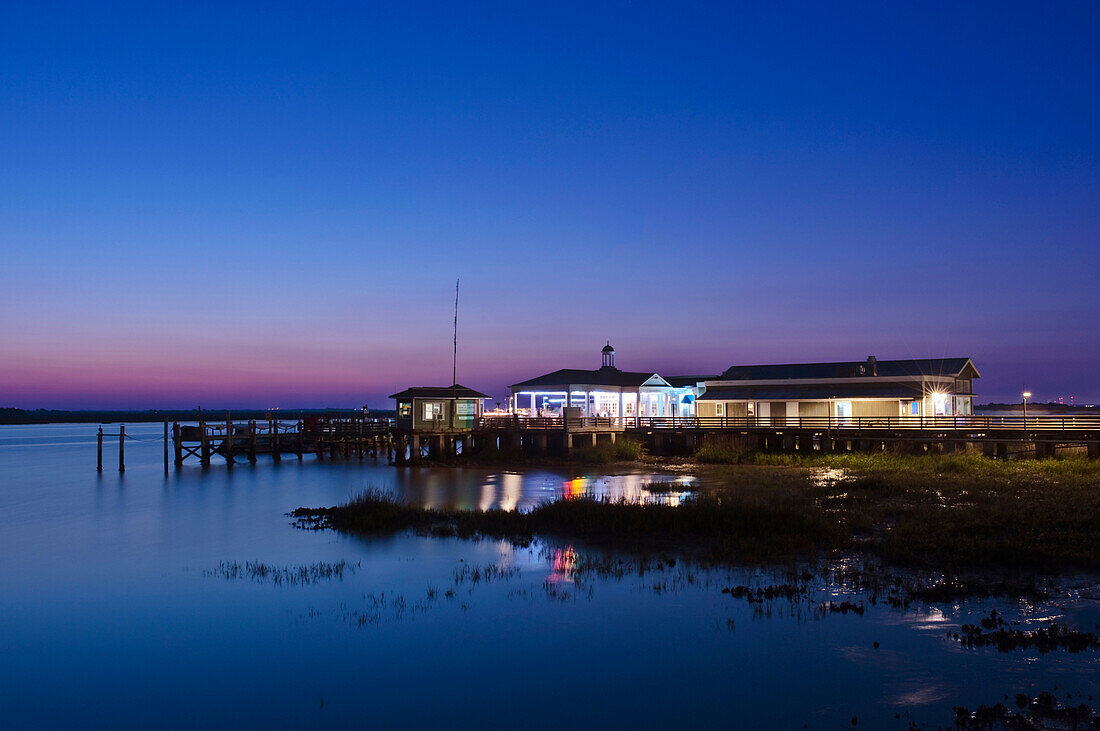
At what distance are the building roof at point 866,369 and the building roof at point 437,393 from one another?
65.3 ft

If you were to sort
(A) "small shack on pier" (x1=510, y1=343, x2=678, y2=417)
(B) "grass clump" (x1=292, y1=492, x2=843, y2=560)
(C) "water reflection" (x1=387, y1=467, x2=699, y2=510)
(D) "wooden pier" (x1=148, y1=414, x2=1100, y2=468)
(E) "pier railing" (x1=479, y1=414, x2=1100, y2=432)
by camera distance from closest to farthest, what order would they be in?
(B) "grass clump" (x1=292, y1=492, x2=843, y2=560) < (C) "water reflection" (x1=387, y1=467, x2=699, y2=510) < (E) "pier railing" (x1=479, y1=414, x2=1100, y2=432) < (D) "wooden pier" (x1=148, y1=414, x2=1100, y2=468) < (A) "small shack on pier" (x1=510, y1=343, x2=678, y2=417)

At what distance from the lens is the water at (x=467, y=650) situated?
1075cm

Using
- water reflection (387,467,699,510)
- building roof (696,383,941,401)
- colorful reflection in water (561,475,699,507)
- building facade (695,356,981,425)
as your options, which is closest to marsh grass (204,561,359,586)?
water reflection (387,467,699,510)

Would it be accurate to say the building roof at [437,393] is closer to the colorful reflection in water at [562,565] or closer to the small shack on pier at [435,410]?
the small shack on pier at [435,410]

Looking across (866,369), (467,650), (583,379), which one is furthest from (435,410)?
(467,650)

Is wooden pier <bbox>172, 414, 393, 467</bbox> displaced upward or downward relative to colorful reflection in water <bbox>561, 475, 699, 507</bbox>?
upward

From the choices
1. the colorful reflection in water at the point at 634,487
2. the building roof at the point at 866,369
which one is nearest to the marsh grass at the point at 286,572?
the colorful reflection in water at the point at 634,487

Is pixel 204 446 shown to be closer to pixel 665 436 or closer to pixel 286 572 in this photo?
pixel 665 436

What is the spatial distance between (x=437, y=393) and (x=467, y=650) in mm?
40762

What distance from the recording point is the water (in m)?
10.8

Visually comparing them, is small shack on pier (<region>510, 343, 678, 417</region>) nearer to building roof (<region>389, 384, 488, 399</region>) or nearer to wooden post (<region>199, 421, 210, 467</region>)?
building roof (<region>389, 384, 488, 399</region>)

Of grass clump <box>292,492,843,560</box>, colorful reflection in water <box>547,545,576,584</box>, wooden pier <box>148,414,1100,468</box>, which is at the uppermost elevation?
wooden pier <box>148,414,1100,468</box>

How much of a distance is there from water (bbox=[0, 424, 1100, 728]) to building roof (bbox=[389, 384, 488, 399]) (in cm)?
3037

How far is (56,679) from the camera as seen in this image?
12844mm
